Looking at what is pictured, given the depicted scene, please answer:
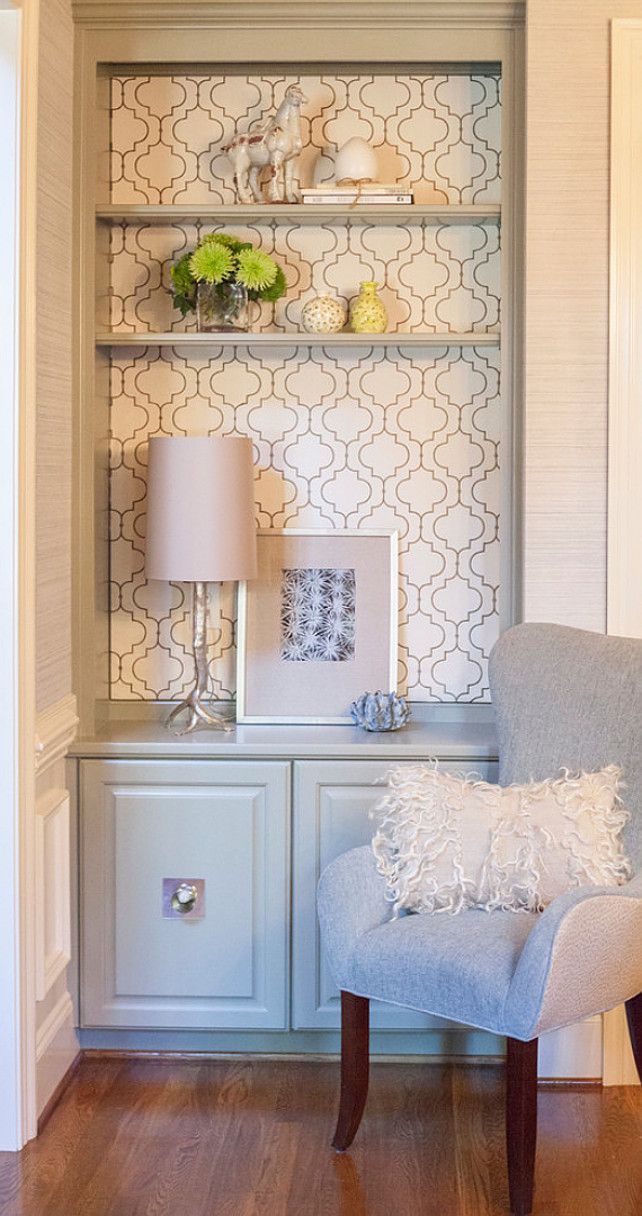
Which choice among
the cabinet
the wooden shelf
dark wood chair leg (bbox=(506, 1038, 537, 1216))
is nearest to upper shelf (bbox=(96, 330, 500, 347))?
the wooden shelf

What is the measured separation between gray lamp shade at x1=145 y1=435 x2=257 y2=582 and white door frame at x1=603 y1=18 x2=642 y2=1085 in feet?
2.87

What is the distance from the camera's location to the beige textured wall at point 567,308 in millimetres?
3125

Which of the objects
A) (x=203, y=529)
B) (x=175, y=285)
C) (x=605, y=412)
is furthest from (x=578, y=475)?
(x=175, y=285)

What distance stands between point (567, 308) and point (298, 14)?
3.20 feet

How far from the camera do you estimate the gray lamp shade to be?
126 inches

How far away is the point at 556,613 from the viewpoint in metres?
3.19

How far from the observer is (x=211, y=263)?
332 centimetres

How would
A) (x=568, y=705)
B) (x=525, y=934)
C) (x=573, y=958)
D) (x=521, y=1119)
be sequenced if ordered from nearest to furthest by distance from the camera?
(x=573, y=958)
(x=521, y=1119)
(x=525, y=934)
(x=568, y=705)

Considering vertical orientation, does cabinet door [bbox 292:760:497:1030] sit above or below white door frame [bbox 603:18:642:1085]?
below

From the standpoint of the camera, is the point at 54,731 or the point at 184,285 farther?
the point at 184,285

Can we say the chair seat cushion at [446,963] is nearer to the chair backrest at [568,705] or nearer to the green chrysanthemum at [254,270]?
the chair backrest at [568,705]

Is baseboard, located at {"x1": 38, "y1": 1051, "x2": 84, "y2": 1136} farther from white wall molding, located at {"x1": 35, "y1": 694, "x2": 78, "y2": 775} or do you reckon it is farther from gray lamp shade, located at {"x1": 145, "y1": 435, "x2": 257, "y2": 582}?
gray lamp shade, located at {"x1": 145, "y1": 435, "x2": 257, "y2": 582}

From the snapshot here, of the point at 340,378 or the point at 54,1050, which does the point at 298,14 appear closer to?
the point at 340,378

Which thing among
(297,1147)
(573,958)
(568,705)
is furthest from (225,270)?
(297,1147)
